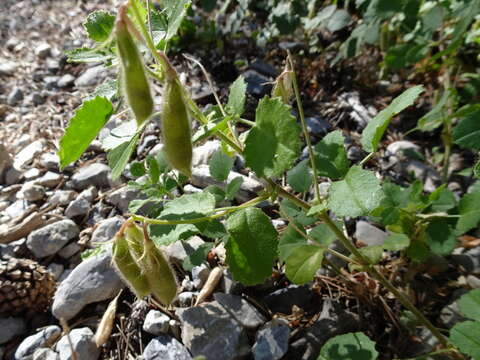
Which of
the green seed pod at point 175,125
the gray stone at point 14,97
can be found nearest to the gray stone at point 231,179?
the green seed pod at point 175,125

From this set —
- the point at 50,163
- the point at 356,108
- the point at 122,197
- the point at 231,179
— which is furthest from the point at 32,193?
the point at 356,108

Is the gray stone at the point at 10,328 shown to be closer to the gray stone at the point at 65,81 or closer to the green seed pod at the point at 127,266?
the green seed pod at the point at 127,266

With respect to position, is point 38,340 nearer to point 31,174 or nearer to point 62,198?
point 62,198

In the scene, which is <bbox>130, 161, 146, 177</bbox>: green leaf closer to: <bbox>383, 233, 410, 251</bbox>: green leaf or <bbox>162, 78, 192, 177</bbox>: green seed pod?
<bbox>162, 78, 192, 177</bbox>: green seed pod

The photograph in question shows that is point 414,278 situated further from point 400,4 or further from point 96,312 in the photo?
point 96,312

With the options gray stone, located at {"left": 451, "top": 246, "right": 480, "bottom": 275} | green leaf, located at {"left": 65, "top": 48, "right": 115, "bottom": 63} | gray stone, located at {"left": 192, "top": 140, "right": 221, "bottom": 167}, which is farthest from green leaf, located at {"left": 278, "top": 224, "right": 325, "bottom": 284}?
gray stone, located at {"left": 192, "top": 140, "right": 221, "bottom": 167}

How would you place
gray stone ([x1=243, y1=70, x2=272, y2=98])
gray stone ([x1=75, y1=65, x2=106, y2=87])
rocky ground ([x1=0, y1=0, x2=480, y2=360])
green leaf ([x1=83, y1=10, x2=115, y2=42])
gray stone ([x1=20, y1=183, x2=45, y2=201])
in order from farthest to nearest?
1. gray stone ([x1=75, y1=65, x2=106, y2=87])
2. gray stone ([x1=243, y1=70, x2=272, y2=98])
3. gray stone ([x1=20, y1=183, x2=45, y2=201])
4. rocky ground ([x1=0, y1=0, x2=480, y2=360])
5. green leaf ([x1=83, y1=10, x2=115, y2=42])
